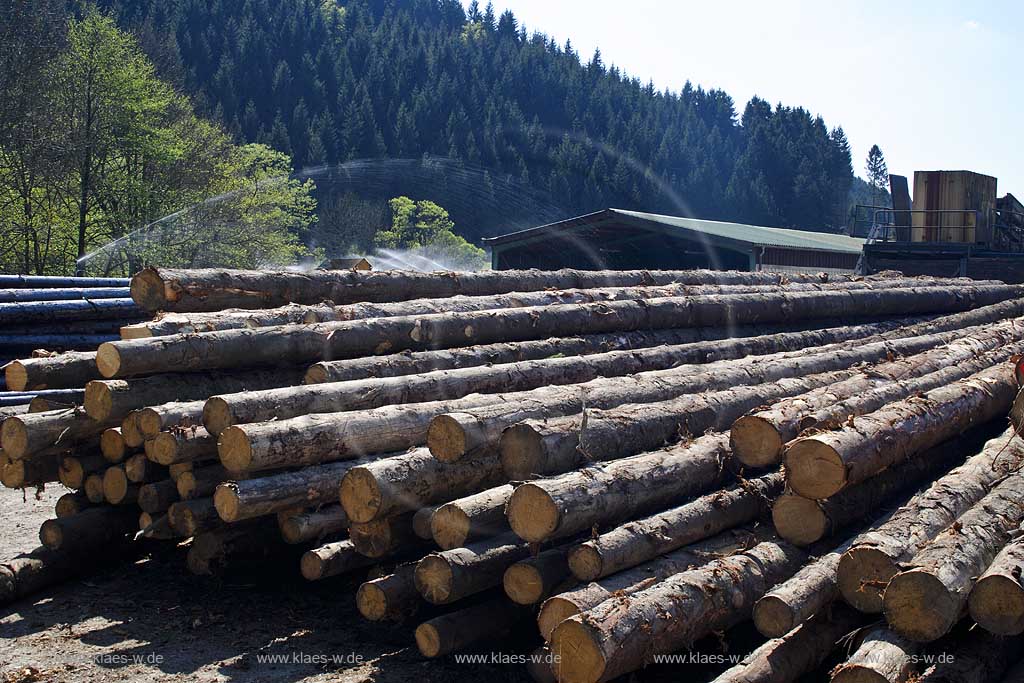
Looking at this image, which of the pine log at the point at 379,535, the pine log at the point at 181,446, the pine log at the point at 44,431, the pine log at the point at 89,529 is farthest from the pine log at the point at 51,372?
the pine log at the point at 379,535

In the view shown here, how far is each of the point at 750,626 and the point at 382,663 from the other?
2388 mm

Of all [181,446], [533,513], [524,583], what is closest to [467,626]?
[524,583]

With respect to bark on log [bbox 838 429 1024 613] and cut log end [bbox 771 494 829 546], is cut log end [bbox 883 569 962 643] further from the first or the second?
cut log end [bbox 771 494 829 546]

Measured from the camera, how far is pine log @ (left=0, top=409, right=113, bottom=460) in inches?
277

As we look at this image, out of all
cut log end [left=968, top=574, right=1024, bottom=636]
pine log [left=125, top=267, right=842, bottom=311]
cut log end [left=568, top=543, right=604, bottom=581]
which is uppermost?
pine log [left=125, top=267, right=842, bottom=311]

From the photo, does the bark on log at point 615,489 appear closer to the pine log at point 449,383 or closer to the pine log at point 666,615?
the pine log at point 666,615

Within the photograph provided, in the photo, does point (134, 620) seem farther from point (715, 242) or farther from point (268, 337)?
point (715, 242)

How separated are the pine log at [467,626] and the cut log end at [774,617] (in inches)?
66.4

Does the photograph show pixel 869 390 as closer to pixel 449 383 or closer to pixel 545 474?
pixel 545 474

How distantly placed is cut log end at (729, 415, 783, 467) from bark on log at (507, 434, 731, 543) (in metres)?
0.23

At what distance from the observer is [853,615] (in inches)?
203

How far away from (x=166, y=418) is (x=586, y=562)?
338 cm

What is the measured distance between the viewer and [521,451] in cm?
600

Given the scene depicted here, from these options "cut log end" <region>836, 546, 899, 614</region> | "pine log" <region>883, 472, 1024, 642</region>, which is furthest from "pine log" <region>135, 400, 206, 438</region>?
"pine log" <region>883, 472, 1024, 642</region>
